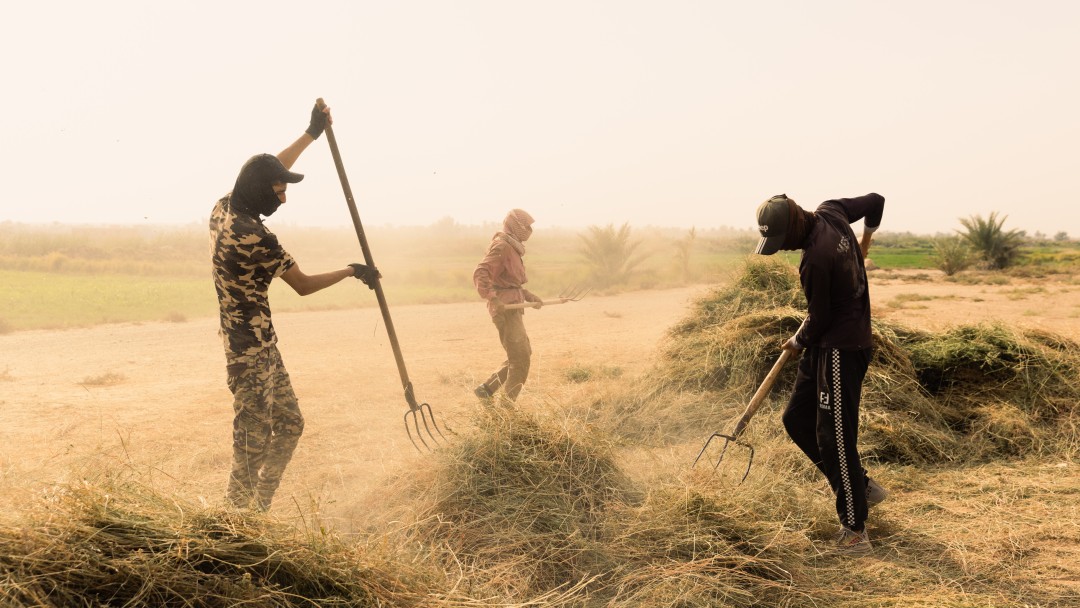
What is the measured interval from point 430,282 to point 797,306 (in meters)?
18.8

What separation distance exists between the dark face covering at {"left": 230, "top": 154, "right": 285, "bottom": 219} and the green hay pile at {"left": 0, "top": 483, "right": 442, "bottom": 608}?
4.81 feet

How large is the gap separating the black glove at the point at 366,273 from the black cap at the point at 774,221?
7.24 feet

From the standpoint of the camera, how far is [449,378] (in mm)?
8281

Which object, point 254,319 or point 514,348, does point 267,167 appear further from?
point 514,348

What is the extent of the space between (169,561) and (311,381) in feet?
20.8

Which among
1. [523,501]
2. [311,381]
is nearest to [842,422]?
[523,501]

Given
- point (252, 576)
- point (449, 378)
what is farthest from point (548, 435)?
point (449, 378)

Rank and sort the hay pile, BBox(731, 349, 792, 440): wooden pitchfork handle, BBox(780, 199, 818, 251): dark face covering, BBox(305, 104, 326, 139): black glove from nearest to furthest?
BBox(780, 199, 818, 251): dark face covering, BBox(731, 349, 792, 440): wooden pitchfork handle, BBox(305, 104, 326, 139): black glove, the hay pile

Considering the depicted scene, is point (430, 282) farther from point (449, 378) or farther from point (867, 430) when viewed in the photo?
point (867, 430)

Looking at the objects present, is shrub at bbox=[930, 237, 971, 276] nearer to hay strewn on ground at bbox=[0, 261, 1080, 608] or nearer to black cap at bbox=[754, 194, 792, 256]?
hay strewn on ground at bbox=[0, 261, 1080, 608]

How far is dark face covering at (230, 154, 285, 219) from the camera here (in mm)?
3385

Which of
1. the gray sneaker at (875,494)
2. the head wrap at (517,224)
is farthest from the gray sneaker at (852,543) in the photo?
the head wrap at (517,224)

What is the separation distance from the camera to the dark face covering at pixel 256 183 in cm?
338

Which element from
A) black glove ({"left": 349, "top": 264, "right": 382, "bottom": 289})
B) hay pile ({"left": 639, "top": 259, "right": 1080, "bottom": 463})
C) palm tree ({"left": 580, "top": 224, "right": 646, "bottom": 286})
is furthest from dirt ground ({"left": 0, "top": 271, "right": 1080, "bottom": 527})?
palm tree ({"left": 580, "top": 224, "right": 646, "bottom": 286})
